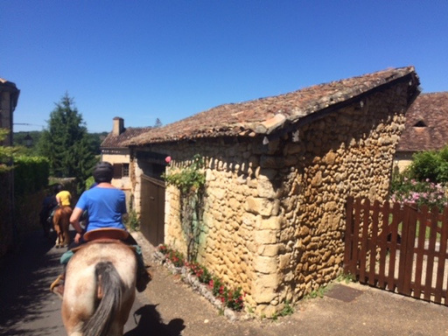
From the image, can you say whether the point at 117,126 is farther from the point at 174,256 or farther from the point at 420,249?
the point at 420,249

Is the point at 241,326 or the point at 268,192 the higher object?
the point at 268,192

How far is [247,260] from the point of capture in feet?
16.8

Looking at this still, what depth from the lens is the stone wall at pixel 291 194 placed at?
15.8 ft

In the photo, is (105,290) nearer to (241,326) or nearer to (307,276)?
(241,326)

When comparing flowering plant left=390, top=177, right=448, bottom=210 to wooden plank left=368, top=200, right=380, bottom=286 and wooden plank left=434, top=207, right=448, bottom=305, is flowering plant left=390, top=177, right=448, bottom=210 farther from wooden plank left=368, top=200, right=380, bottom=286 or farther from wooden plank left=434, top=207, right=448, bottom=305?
wooden plank left=434, top=207, right=448, bottom=305

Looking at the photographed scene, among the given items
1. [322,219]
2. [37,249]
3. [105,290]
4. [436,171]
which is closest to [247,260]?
[322,219]

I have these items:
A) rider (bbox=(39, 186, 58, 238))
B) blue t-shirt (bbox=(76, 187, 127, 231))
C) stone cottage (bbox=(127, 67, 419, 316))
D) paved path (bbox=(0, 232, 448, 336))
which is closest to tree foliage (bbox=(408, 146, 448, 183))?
stone cottage (bbox=(127, 67, 419, 316))

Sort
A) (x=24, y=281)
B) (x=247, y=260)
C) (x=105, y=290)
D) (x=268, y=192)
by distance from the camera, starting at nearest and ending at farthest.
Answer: (x=105, y=290)
(x=268, y=192)
(x=247, y=260)
(x=24, y=281)

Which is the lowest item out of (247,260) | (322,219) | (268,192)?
(247,260)

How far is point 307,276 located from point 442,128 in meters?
14.2

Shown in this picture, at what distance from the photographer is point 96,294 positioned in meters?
3.30

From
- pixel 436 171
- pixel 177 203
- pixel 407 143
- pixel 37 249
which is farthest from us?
pixel 407 143

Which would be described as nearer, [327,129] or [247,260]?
[247,260]

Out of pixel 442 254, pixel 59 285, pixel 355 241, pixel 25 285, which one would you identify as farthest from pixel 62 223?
pixel 442 254
